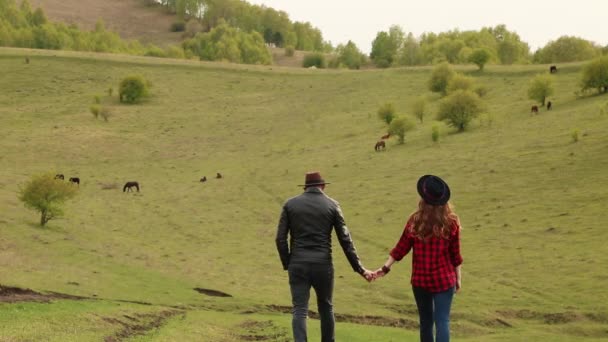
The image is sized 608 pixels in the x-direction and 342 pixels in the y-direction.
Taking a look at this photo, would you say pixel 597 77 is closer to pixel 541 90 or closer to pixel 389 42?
pixel 541 90

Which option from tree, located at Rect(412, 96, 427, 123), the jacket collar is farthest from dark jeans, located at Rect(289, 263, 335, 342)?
tree, located at Rect(412, 96, 427, 123)

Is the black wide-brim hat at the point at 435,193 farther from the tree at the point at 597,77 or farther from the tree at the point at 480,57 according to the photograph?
the tree at the point at 480,57

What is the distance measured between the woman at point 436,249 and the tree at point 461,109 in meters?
62.4

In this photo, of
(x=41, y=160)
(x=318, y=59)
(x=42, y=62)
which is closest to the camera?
(x=41, y=160)

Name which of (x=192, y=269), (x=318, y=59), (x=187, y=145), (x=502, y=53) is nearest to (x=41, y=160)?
(x=187, y=145)

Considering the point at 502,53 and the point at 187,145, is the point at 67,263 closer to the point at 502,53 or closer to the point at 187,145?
the point at 187,145

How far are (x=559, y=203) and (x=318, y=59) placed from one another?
139 m

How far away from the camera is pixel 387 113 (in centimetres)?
8144

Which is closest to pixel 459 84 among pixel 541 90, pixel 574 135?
pixel 541 90

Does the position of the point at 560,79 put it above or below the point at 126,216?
above

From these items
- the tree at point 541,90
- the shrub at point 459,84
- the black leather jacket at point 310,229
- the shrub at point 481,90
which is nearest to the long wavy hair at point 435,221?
the black leather jacket at point 310,229

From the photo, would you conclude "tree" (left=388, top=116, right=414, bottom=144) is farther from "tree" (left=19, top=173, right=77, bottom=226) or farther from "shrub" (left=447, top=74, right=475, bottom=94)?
"tree" (left=19, top=173, right=77, bottom=226)

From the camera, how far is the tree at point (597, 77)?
79.1 meters

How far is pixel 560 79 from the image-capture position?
91.2 meters
